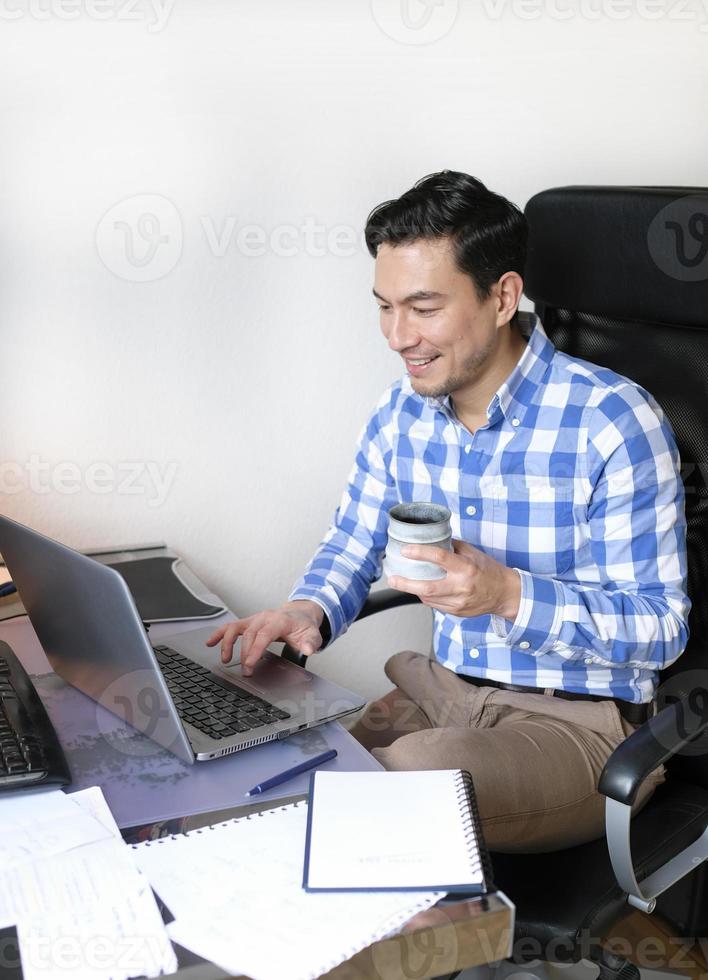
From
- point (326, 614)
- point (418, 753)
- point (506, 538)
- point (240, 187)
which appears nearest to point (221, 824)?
point (418, 753)

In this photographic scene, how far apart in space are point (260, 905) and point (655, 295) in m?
1.07

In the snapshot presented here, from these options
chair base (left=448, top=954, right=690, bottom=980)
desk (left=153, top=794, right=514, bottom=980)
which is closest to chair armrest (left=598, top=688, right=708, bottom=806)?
chair base (left=448, top=954, right=690, bottom=980)

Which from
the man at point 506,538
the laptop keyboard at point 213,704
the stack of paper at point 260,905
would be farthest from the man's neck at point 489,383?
the stack of paper at point 260,905

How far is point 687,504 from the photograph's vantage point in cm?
155

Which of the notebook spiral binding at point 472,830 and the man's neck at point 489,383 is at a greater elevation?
the man's neck at point 489,383

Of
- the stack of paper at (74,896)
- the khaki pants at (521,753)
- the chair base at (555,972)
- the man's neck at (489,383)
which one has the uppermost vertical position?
the man's neck at (489,383)

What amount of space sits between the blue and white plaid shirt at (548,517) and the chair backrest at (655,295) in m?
0.06

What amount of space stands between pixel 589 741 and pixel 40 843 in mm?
804

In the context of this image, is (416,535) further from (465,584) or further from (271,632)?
(271,632)

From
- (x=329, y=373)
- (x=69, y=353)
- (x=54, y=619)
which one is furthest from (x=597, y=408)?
(x=69, y=353)

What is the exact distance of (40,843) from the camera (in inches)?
38.1

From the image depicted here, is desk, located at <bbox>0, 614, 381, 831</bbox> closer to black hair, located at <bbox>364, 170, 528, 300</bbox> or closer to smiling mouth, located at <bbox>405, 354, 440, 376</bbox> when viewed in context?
smiling mouth, located at <bbox>405, 354, 440, 376</bbox>

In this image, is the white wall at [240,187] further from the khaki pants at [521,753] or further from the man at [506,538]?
the khaki pants at [521,753]

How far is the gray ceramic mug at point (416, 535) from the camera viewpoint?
3.75ft
